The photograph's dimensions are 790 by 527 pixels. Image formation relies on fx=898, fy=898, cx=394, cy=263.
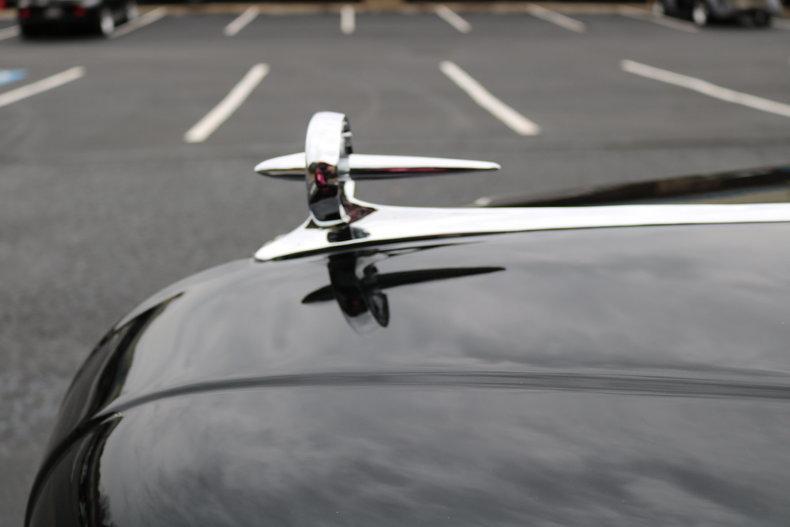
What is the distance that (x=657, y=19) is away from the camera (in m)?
17.8

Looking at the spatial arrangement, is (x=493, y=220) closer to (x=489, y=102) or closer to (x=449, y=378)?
(x=449, y=378)

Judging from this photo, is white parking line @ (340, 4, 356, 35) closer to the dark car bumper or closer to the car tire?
the car tire

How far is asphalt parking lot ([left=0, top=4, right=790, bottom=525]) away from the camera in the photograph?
3.95m

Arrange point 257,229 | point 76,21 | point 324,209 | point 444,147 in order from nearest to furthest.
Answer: point 324,209 < point 257,229 < point 444,147 < point 76,21

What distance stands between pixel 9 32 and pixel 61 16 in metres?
A: 2.15

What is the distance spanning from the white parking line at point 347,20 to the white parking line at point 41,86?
5747 mm

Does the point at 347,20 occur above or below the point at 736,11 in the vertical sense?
below

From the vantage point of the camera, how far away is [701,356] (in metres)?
1.00

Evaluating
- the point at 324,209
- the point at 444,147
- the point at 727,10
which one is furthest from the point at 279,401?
the point at 727,10

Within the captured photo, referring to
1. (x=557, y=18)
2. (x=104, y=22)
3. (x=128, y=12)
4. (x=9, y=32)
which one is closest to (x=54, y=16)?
(x=104, y=22)

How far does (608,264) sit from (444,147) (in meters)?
5.70

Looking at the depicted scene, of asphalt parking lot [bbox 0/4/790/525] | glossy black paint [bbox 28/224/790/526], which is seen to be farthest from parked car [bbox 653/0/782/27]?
glossy black paint [bbox 28/224/790/526]

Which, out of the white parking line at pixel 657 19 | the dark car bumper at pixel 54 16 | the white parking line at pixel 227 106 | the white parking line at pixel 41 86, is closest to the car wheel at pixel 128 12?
the dark car bumper at pixel 54 16

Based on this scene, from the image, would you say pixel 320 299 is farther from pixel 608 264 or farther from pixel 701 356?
pixel 701 356
